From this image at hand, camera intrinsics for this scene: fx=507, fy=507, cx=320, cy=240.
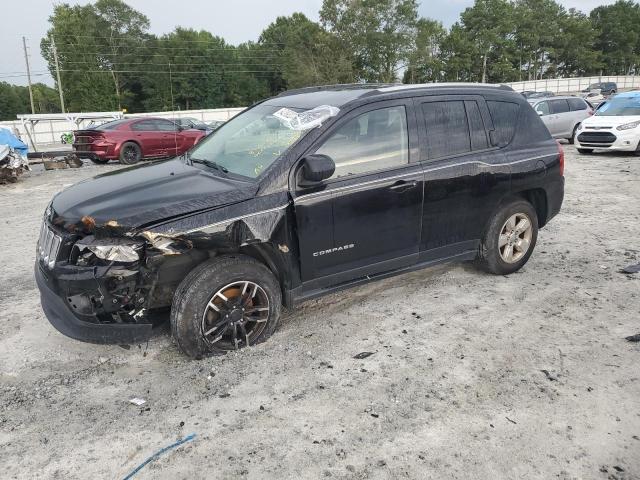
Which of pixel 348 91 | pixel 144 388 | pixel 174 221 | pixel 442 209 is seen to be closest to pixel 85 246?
pixel 174 221

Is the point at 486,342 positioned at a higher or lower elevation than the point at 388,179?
lower

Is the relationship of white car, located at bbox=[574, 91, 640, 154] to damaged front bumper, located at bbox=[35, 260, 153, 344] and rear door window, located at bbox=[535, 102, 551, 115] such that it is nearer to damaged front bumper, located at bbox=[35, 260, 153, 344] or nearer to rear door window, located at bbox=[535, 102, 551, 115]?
rear door window, located at bbox=[535, 102, 551, 115]

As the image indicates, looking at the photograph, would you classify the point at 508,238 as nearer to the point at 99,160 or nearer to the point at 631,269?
the point at 631,269

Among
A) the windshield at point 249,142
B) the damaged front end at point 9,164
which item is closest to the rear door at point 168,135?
the damaged front end at point 9,164

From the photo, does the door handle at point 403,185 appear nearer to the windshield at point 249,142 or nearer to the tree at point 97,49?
the windshield at point 249,142

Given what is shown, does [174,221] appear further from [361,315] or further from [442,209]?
[442,209]

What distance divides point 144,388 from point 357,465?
5.10 feet

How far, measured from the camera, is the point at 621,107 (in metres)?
14.5

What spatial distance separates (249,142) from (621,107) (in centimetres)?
1414

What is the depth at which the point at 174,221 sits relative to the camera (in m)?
3.29

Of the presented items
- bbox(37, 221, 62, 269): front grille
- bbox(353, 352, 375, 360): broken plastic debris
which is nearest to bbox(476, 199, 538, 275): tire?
bbox(353, 352, 375, 360): broken plastic debris

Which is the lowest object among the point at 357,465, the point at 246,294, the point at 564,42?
the point at 357,465

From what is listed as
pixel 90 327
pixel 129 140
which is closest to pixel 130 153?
pixel 129 140

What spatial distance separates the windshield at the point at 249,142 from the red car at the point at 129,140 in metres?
9.86
